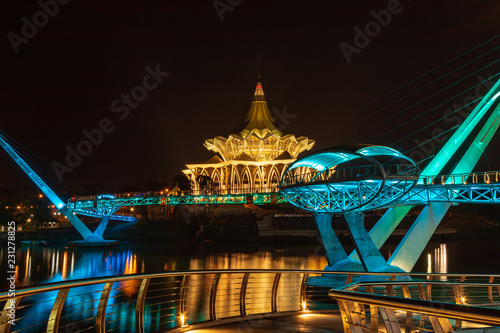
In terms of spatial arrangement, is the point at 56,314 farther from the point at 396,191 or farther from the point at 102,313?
the point at 396,191

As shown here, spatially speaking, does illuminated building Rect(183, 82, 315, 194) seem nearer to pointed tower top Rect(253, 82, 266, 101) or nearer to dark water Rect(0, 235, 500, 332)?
pointed tower top Rect(253, 82, 266, 101)

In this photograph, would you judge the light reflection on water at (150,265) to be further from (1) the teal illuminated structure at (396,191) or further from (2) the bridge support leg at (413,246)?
(2) the bridge support leg at (413,246)

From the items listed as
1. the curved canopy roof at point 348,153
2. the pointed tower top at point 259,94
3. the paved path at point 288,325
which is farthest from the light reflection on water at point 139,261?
the pointed tower top at point 259,94

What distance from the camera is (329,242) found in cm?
3003

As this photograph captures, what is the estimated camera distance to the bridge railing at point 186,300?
572 centimetres

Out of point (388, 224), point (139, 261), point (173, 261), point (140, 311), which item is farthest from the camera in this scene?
point (139, 261)

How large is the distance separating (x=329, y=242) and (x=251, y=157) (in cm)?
5921

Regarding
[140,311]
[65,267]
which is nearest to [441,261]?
[65,267]

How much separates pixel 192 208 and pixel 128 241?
56.4 feet

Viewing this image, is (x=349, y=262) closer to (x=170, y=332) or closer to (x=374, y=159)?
(x=374, y=159)

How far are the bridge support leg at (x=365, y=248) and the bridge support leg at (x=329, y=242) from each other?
2483 millimetres

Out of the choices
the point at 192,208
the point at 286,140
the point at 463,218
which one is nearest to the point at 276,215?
the point at 192,208

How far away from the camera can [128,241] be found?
67.6 meters

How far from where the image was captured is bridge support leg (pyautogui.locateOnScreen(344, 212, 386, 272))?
86.7 feet
